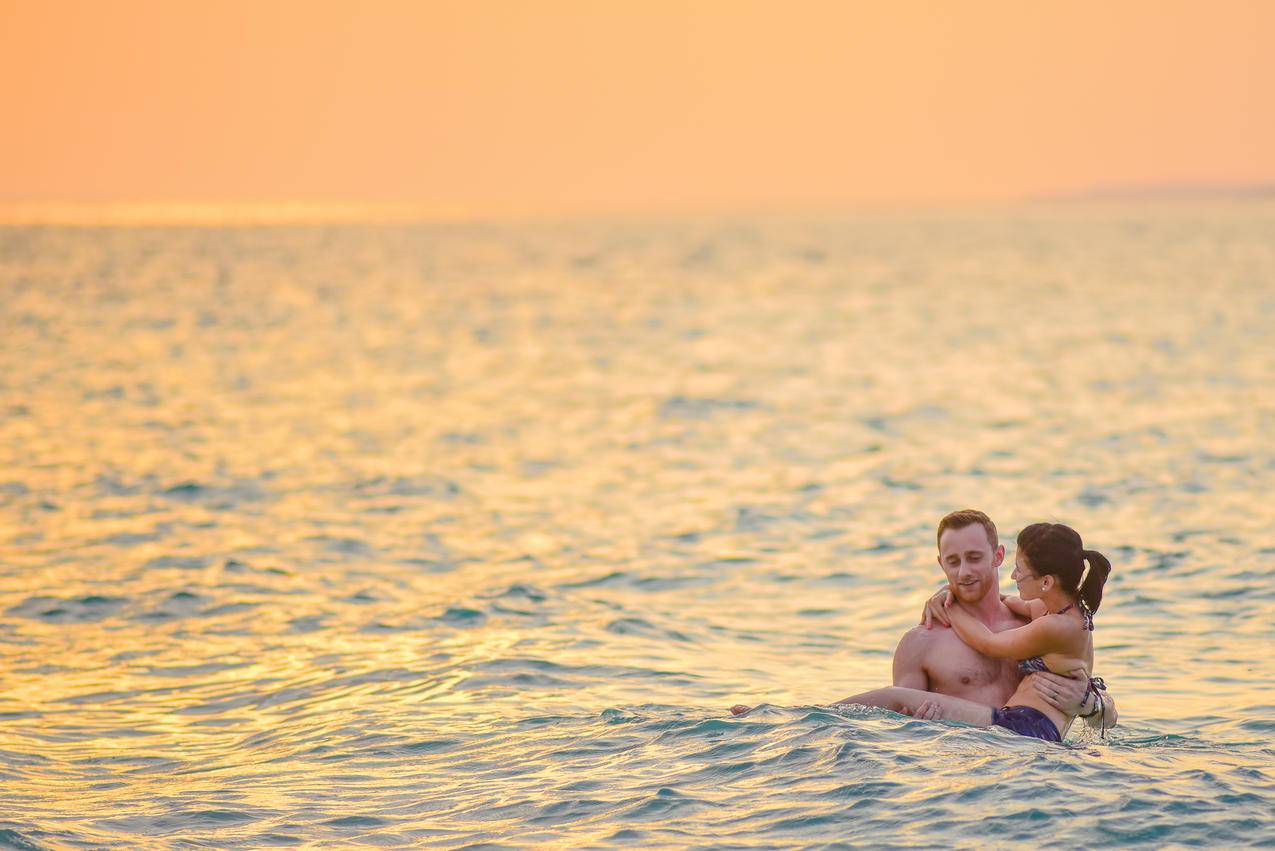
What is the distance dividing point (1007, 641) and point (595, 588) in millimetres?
7212

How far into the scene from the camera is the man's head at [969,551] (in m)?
9.47

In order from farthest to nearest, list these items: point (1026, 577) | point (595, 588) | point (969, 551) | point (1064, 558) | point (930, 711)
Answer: point (595, 588) → point (930, 711) → point (969, 551) → point (1026, 577) → point (1064, 558)

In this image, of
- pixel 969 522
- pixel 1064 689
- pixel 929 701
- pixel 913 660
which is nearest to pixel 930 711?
pixel 929 701

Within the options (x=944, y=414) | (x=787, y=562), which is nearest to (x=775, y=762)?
(x=787, y=562)

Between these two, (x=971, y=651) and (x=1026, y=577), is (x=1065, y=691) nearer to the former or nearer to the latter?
(x=971, y=651)

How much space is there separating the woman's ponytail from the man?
1.52ft

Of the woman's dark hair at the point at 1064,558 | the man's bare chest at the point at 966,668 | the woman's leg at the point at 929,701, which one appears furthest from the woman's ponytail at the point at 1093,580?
the woman's leg at the point at 929,701

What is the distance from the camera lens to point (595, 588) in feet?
53.3

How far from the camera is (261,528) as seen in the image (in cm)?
1959

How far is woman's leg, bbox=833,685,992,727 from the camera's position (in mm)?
9766

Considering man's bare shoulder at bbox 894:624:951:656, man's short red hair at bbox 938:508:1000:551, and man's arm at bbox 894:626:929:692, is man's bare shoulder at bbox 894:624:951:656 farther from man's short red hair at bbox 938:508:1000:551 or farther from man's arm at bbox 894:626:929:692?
man's short red hair at bbox 938:508:1000:551

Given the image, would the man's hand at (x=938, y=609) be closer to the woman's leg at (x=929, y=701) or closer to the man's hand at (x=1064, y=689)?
the woman's leg at (x=929, y=701)

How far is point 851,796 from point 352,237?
19081cm

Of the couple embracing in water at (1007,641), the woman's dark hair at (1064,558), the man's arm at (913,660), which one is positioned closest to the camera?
the woman's dark hair at (1064,558)
